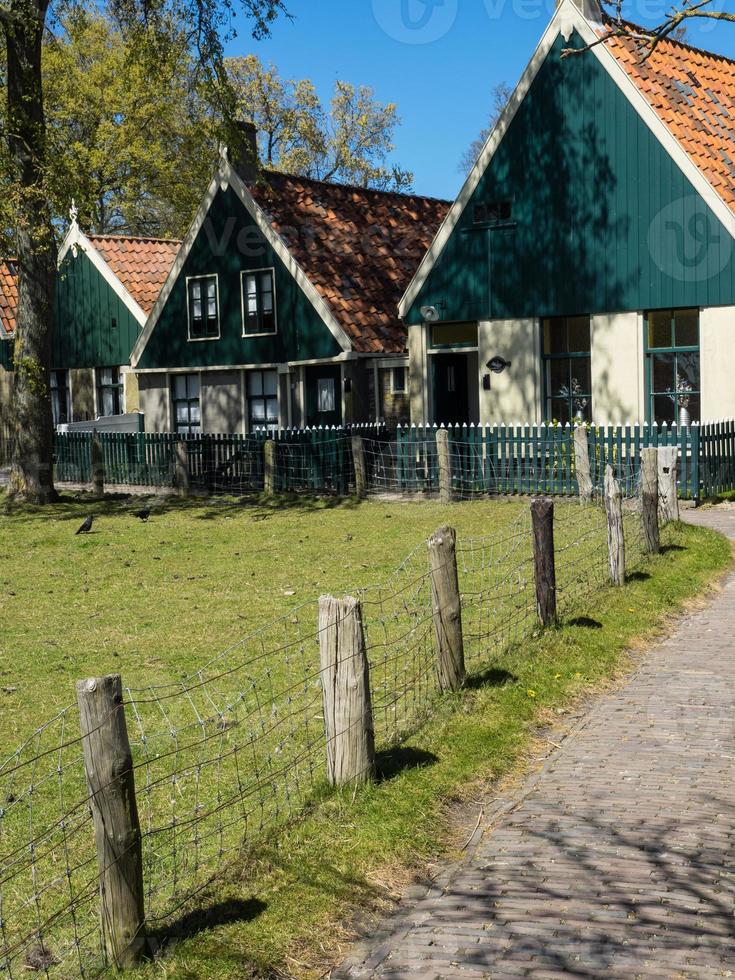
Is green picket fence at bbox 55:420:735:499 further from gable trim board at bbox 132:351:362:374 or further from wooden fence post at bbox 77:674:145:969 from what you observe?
wooden fence post at bbox 77:674:145:969

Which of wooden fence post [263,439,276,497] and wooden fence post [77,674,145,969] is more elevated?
wooden fence post [263,439,276,497]

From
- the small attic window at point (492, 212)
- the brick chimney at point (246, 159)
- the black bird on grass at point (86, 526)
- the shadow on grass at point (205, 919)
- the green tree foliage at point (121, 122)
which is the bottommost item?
the shadow on grass at point (205, 919)

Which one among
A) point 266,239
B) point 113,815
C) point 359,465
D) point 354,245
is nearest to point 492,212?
point 359,465

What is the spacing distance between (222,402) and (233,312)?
257 cm

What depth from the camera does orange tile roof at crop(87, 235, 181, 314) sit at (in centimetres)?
3853

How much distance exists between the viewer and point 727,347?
23297 millimetres

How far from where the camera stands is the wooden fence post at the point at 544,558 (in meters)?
11.0

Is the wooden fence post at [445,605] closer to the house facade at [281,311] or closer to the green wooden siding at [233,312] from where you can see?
the house facade at [281,311]

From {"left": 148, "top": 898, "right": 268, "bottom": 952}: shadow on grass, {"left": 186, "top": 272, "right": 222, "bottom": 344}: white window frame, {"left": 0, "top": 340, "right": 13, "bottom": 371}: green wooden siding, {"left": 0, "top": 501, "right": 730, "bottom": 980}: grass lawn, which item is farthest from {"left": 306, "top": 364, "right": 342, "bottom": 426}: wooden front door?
{"left": 148, "top": 898, "right": 268, "bottom": 952}: shadow on grass

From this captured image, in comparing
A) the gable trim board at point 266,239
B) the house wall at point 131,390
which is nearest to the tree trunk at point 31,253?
the gable trim board at point 266,239

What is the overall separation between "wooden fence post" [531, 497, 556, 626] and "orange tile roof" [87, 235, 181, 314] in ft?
93.2

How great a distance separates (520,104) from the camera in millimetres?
26016

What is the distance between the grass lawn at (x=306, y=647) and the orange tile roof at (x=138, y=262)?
14999 mm

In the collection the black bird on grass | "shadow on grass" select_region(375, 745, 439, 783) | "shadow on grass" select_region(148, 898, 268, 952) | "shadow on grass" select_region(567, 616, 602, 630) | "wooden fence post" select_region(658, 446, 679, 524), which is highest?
"wooden fence post" select_region(658, 446, 679, 524)
